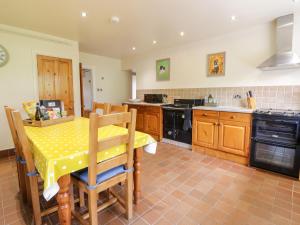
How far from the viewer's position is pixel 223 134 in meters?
2.84

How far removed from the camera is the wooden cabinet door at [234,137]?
8.54ft

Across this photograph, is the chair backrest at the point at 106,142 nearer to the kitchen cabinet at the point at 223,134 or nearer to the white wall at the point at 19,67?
the kitchen cabinet at the point at 223,134

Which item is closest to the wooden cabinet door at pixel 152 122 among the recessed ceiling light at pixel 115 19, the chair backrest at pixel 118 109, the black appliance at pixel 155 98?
the black appliance at pixel 155 98

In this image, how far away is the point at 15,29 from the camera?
9.67 ft

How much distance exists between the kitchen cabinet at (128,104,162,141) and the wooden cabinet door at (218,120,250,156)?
141cm

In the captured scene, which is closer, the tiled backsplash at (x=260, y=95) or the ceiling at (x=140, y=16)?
the ceiling at (x=140, y=16)

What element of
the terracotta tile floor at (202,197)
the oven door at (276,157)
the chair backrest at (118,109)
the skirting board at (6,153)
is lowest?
the terracotta tile floor at (202,197)

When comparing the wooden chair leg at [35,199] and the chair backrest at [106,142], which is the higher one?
the chair backrest at [106,142]

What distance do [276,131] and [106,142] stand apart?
2393 mm

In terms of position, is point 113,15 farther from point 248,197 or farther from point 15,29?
point 248,197

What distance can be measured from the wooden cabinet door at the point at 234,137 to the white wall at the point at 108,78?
3760 mm

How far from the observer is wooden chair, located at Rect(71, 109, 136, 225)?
1.07 m

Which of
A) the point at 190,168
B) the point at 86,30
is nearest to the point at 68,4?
the point at 86,30

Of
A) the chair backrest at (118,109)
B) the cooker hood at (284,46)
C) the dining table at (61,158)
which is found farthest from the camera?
the cooker hood at (284,46)
